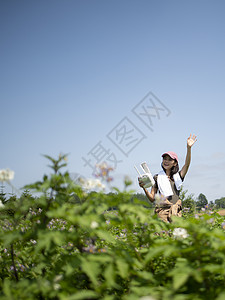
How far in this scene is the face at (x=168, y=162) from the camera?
5.23 meters

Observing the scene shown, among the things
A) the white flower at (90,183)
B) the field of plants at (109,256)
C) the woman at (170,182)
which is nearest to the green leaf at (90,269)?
the field of plants at (109,256)

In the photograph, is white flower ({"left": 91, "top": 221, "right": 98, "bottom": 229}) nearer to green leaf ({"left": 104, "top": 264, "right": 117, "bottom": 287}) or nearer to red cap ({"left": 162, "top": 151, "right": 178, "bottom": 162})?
green leaf ({"left": 104, "top": 264, "right": 117, "bottom": 287})

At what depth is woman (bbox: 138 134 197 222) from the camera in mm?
4770

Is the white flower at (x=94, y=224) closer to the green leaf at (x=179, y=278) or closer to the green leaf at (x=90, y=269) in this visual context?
the green leaf at (x=90, y=269)

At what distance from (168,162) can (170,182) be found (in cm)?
41

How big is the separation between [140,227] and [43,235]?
109 centimetres

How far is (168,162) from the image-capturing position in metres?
5.25

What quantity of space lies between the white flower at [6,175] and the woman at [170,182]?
331 centimetres

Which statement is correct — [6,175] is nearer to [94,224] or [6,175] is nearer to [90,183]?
[90,183]

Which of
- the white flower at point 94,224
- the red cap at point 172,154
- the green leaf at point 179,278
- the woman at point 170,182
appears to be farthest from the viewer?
the red cap at point 172,154

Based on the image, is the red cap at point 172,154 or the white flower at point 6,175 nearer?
the white flower at point 6,175

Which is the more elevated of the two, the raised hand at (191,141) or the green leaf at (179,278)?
the raised hand at (191,141)

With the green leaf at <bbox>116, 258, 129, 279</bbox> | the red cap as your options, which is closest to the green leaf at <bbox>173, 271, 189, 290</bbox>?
the green leaf at <bbox>116, 258, 129, 279</bbox>

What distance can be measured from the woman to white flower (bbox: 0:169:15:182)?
3.31 meters
